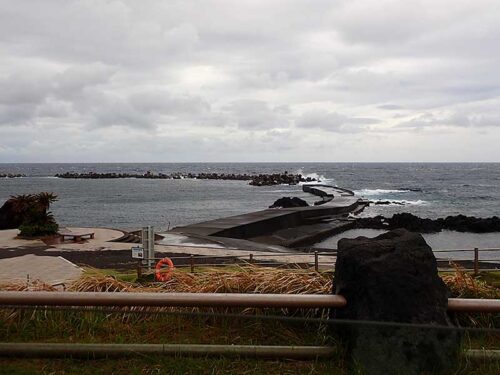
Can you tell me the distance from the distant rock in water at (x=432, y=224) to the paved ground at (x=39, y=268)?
25451 millimetres

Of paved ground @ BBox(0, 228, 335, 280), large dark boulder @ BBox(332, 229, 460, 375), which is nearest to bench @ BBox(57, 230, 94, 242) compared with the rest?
paved ground @ BBox(0, 228, 335, 280)

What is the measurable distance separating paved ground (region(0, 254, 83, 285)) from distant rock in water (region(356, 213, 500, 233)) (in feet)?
83.5

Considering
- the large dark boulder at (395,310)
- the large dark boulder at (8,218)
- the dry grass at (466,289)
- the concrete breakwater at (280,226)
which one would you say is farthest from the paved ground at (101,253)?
the large dark boulder at (395,310)

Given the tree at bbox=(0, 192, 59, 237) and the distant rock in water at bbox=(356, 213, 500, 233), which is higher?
the tree at bbox=(0, 192, 59, 237)

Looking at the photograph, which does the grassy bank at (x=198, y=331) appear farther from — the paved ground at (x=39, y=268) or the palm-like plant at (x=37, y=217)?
the palm-like plant at (x=37, y=217)

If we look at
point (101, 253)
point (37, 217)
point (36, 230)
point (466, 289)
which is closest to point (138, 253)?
point (101, 253)

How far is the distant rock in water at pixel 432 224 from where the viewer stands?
36.9 meters

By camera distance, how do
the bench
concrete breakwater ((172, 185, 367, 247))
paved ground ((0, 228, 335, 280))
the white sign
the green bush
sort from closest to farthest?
the white sign < paved ground ((0, 228, 335, 280)) < the bench < the green bush < concrete breakwater ((172, 185, 367, 247))

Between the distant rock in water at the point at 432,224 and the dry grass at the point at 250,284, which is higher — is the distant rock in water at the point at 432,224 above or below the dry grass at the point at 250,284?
below

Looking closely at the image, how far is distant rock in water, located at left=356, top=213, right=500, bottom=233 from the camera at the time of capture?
121ft

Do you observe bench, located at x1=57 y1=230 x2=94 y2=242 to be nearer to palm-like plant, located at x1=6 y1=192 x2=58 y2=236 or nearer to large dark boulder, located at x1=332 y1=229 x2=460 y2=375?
palm-like plant, located at x1=6 y1=192 x2=58 y2=236

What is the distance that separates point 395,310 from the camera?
13.5 feet

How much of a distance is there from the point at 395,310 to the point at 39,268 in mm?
11495

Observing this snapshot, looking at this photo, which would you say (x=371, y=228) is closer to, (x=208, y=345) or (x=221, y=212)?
(x=221, y=212)
